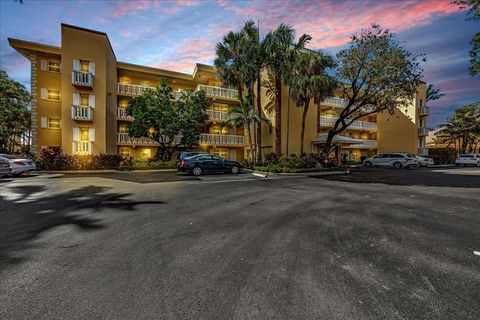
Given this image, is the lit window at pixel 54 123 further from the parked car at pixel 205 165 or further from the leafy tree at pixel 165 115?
the parked car at pixel 205 165

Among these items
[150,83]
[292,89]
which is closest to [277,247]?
[292,89]

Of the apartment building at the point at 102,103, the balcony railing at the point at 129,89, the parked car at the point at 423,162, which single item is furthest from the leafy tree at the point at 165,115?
the parked car at the point at 423,162

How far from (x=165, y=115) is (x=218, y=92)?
8.77 meters

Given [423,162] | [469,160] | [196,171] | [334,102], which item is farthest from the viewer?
[334,102]

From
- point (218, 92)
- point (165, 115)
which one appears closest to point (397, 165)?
point (218, 92)

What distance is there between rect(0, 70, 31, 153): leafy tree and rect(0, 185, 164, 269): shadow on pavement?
28.7m

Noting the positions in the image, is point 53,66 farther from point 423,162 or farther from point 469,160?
point 469,160

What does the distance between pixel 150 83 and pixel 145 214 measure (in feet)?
83.9

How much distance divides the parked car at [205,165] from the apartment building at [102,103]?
7.76 metres

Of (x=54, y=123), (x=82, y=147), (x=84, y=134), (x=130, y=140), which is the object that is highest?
(x=54, y=123)

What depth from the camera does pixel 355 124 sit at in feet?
109

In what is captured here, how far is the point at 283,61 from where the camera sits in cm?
1942

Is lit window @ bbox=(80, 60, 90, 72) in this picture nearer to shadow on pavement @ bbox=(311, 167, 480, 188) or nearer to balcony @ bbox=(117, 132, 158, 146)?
balcony @ bbox=(117, 132, 158, 146)

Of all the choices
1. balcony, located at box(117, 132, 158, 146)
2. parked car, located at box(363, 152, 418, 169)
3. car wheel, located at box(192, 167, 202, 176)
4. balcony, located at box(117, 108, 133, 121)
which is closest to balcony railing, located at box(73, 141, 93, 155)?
balcony, located at box(117, 132, 158, 146)
